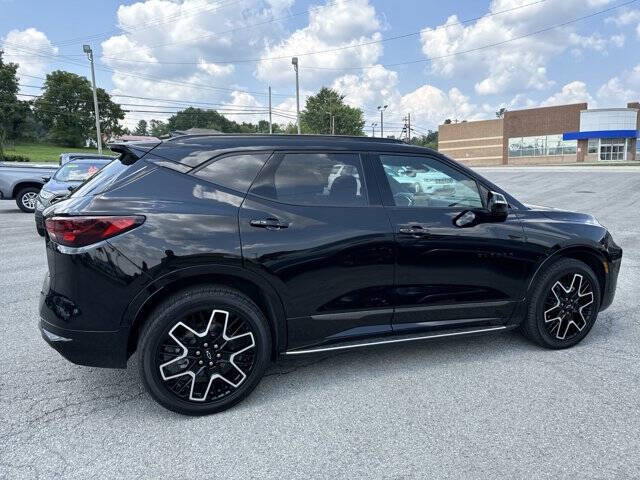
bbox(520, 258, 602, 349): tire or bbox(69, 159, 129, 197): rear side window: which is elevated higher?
bbox(69, 159, 129, 197): rear side window

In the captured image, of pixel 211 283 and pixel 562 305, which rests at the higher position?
pixel 211 283

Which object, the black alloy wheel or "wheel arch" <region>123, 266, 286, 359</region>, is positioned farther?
the black alloy wheel

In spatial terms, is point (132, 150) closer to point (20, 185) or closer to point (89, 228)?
point (89, 228)

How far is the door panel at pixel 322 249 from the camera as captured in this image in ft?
9.91

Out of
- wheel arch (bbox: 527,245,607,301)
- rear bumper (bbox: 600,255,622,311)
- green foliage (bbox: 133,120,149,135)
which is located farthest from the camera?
green foliage (bbox: 133,120,149,135)

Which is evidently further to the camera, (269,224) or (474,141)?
(474,141)

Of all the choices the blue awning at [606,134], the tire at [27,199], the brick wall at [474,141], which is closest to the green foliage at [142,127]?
the brick wall at [474,141]

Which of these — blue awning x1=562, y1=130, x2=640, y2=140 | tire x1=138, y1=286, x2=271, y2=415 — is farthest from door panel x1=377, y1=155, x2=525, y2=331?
blue awning x1=562, y1=130, x2=640, y2=140

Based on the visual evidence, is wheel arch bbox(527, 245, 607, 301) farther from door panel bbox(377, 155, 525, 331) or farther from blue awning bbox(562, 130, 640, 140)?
blue awning bbox(562, 130, 640, 140)

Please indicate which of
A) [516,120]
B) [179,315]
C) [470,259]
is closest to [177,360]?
[179,315]

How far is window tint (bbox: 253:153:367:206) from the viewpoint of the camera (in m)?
3.17

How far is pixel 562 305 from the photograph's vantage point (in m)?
3.85

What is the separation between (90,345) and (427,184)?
2.61 m

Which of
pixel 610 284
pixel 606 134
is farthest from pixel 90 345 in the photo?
pixel 606 134
